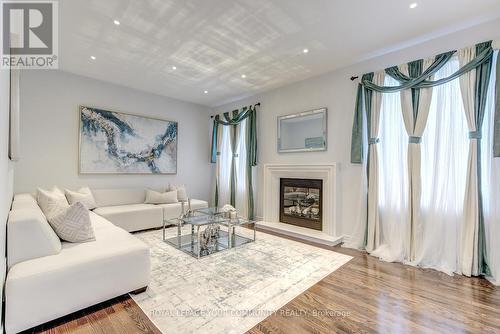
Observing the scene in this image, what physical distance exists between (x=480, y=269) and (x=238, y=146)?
14.2 feet

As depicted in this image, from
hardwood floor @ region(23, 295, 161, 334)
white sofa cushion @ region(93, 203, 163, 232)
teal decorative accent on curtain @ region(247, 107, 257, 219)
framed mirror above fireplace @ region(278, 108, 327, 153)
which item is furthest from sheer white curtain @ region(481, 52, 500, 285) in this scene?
white sofa cushion @ region(93, 203, 163, 232)

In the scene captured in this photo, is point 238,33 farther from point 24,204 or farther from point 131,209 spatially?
point 131,209

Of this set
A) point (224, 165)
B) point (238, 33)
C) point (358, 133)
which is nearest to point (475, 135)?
point (358, 133)

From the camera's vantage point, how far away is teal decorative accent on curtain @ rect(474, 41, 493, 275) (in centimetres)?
246

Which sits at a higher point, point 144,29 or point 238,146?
point 144,29

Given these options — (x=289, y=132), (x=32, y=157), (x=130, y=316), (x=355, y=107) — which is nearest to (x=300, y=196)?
(x=289, y=132)

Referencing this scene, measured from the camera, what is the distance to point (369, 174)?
3.34 m

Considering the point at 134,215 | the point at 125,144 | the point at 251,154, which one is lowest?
the point at 134,215

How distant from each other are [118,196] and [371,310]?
442cm

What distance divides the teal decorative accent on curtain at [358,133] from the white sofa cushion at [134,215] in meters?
3.58

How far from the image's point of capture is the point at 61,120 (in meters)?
3.97

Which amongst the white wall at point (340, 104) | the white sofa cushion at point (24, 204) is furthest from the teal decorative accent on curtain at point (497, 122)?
the white sofa cushion at point (24, 204)

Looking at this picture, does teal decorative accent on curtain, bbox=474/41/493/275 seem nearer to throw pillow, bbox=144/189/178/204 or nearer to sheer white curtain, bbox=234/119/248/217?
sheer white curtain, bbox=234/119/248/217

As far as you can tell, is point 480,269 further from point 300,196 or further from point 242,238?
point 242,238
